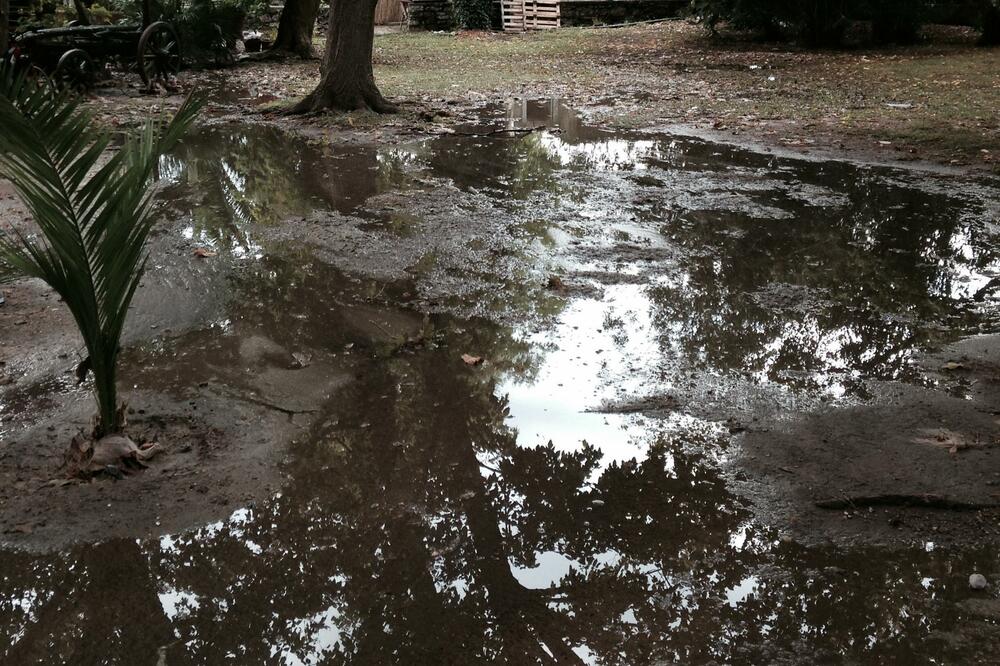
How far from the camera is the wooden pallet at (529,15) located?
981 inches

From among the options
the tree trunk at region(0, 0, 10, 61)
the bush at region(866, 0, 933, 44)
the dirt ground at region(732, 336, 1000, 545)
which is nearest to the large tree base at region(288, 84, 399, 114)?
the tree trunk at region(0, 0, 10, 61)

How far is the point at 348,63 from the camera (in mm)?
10453

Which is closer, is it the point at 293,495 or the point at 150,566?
the point at 150,566

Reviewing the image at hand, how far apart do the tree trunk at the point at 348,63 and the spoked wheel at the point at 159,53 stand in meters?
3.36

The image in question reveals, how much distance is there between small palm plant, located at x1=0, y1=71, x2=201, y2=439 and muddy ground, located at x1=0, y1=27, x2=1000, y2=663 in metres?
0.58

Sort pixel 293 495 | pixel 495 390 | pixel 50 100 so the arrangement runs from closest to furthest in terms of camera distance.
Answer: pixel 50 100 → pixel 293 495 → pixel 495 390

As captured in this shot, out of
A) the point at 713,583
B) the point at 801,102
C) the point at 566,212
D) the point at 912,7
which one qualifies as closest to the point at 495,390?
the point at 713,583

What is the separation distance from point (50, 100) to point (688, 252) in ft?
12.8

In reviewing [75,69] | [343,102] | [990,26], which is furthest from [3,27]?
[990,26]

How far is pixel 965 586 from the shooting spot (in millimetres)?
2662

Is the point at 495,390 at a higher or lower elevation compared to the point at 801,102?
lower

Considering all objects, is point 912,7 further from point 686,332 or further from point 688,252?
point 686,332

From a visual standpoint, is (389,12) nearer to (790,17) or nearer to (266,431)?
(790,17)

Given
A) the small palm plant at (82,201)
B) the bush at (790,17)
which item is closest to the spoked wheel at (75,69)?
the small palm plant at (82,201)
